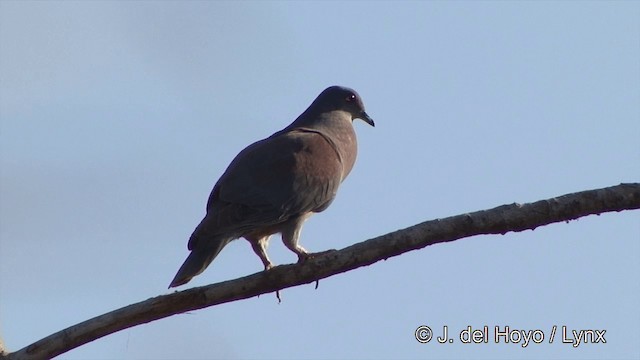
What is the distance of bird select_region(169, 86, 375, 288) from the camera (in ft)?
18.1

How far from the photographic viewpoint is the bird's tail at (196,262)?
5.24 m

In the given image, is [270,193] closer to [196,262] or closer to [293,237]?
[293,237]

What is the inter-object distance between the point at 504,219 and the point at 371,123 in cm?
370

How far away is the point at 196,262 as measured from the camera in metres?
5.34

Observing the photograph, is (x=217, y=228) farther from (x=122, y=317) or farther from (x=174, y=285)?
(x=122, y=317)

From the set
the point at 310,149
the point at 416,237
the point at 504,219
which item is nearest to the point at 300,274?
the point at 416,237

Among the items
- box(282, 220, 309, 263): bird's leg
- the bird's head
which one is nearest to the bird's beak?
the bird's head

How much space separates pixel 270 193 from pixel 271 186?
0.06 metres

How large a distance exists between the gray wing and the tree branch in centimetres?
116

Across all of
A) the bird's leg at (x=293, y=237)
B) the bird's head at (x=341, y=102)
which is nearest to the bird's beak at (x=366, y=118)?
the bird's head at (x=341, y=102)

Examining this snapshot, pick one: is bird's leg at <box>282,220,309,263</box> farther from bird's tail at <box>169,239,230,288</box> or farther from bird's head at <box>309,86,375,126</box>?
bird's head at <box>309,86,375,126</box>

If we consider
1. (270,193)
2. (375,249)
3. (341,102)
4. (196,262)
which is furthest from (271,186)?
(375,249)

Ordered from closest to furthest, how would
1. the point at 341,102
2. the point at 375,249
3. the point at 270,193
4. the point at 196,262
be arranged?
the point at 375,249 → the point at 196,262 → the point at 270,193 → the point at 341,102

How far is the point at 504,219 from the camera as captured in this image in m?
4.19
